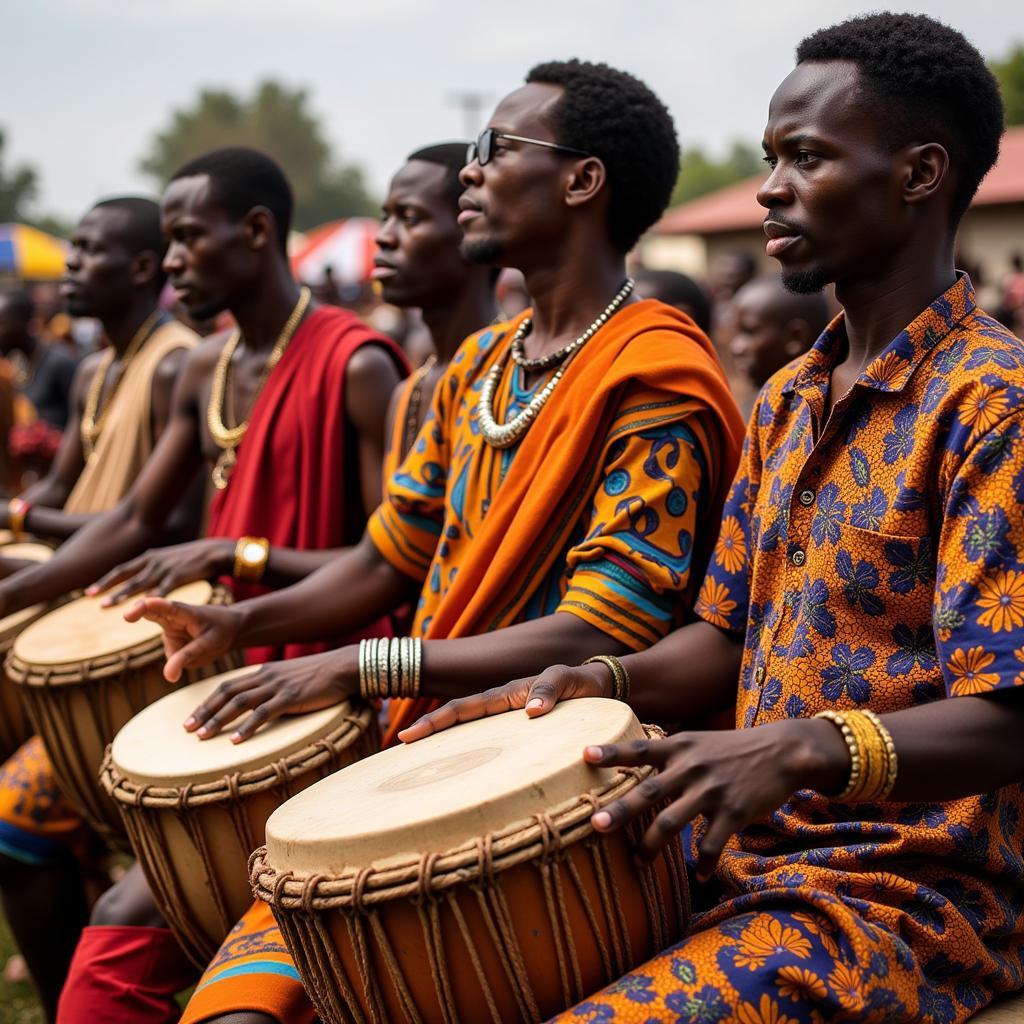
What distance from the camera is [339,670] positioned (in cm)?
270

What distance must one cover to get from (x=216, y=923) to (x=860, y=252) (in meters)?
1.93

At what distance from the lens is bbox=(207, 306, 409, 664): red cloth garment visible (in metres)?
4.02

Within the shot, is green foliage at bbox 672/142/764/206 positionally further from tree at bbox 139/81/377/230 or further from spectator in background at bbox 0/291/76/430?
spectator in background at bbox 0/291/76/430

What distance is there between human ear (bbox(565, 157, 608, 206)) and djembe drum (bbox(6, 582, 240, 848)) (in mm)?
1438

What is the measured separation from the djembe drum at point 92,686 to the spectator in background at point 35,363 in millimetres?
6768

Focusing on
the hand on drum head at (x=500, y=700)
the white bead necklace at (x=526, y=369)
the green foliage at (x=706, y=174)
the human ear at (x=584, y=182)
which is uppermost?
the human ear at (x=584, y=182)

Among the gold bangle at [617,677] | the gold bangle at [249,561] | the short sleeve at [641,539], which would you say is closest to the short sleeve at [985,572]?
the gold bangle at [617,677]

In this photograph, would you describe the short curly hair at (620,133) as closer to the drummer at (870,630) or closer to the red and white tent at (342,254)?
the drummer at (870,630)

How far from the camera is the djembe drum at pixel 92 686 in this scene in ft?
11.0

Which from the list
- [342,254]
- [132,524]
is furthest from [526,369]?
[342,254]

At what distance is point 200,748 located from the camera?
8.72ft

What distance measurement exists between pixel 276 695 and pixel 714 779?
48.4 inches

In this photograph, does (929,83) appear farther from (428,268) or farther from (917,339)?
(428,268)

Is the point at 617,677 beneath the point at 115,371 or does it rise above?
beneath
